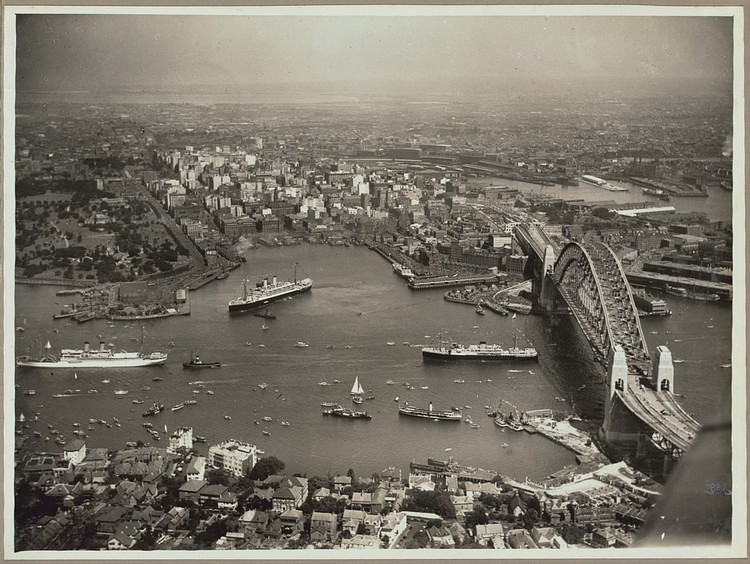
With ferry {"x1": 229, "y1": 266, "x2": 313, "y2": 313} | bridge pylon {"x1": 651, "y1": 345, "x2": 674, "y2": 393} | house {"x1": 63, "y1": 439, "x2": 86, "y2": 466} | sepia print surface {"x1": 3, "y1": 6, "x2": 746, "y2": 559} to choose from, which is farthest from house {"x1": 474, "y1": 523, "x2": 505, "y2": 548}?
ferry {"x1": 229, "y1": 266, "x2": 313, "y2": 313}

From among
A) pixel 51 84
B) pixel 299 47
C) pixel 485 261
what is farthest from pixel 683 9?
pixel 51 84

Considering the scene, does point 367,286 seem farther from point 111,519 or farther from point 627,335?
point 111,519

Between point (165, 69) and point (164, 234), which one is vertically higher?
point (165, 69)

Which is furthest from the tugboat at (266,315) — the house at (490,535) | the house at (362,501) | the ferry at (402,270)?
the house at (490,535)

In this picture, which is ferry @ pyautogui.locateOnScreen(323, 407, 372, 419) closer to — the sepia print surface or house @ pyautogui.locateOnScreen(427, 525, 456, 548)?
Result: the sepia print surface

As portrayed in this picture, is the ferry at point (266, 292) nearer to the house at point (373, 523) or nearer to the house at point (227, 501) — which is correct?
the house at point (227, 501)

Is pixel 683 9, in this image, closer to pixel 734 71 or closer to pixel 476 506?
pixel 734 71
